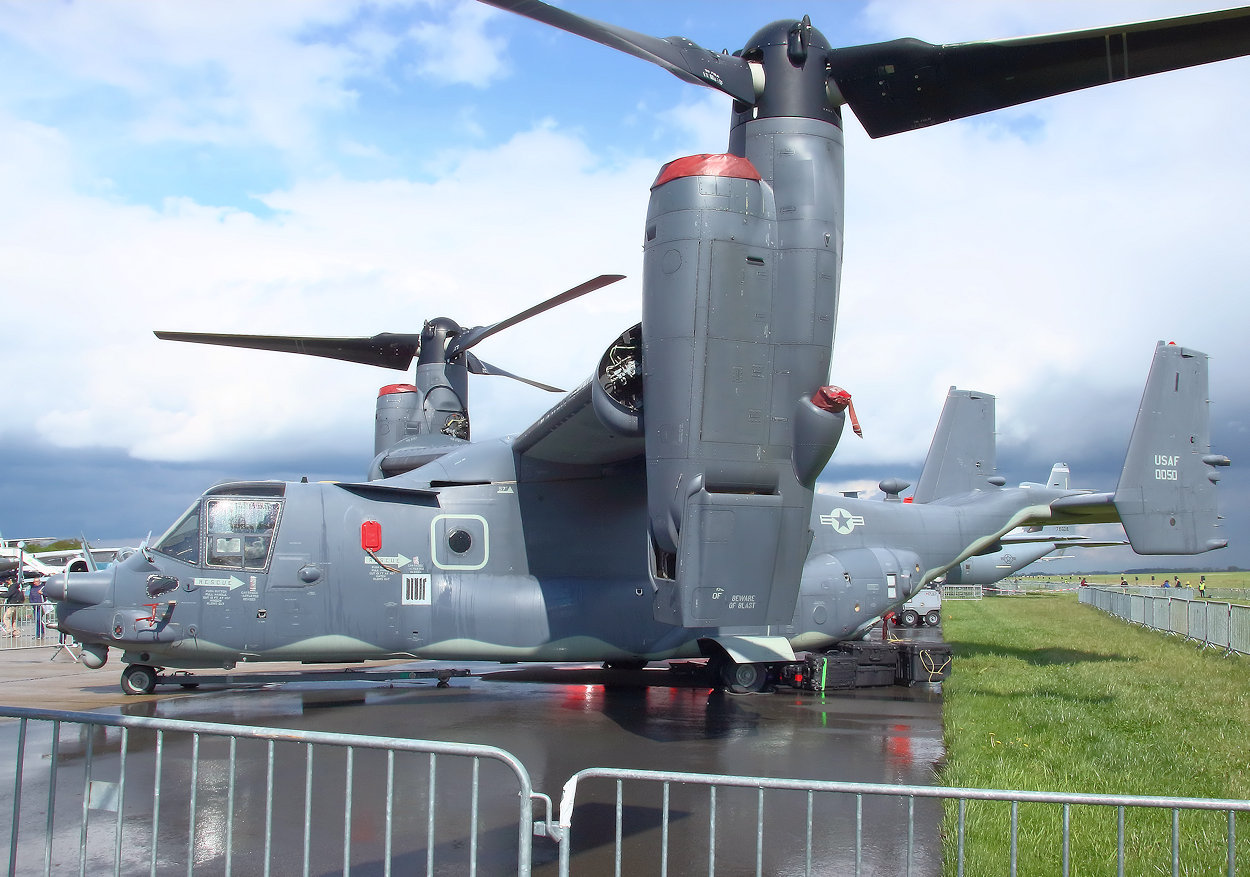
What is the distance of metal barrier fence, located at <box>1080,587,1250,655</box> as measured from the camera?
54.8ft

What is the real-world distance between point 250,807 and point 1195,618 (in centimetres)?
2035

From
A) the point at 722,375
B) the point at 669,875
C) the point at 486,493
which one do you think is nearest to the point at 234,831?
the point at 669,875

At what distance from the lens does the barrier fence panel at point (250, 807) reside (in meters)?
4.34

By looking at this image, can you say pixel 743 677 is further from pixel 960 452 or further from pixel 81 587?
pixel 960 452

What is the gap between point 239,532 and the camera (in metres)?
12.0

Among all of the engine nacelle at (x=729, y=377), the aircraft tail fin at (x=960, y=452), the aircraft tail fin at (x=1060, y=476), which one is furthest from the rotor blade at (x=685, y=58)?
the aircraft tail fin at (x=1060, y=476)

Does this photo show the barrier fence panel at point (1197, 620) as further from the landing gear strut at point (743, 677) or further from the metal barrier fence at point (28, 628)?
the metal barrier fence at point (28, 628)

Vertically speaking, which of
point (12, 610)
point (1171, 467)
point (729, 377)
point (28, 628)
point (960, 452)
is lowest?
point (28, 628)

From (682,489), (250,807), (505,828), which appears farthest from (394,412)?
(505,828)

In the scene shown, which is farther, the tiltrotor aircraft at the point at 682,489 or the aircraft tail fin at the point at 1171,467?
the aircraft tail fin at the point at 1171,467

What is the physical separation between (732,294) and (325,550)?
7055 millimetres

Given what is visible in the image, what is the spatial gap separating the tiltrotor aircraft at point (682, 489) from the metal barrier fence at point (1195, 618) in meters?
3.38

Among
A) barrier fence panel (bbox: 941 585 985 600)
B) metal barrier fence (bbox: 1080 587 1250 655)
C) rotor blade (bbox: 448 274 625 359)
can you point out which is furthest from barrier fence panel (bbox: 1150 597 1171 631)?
barrier fence panel (bbox: 941 585 985 600)

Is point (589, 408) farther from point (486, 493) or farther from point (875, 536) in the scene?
point (875, 536)
